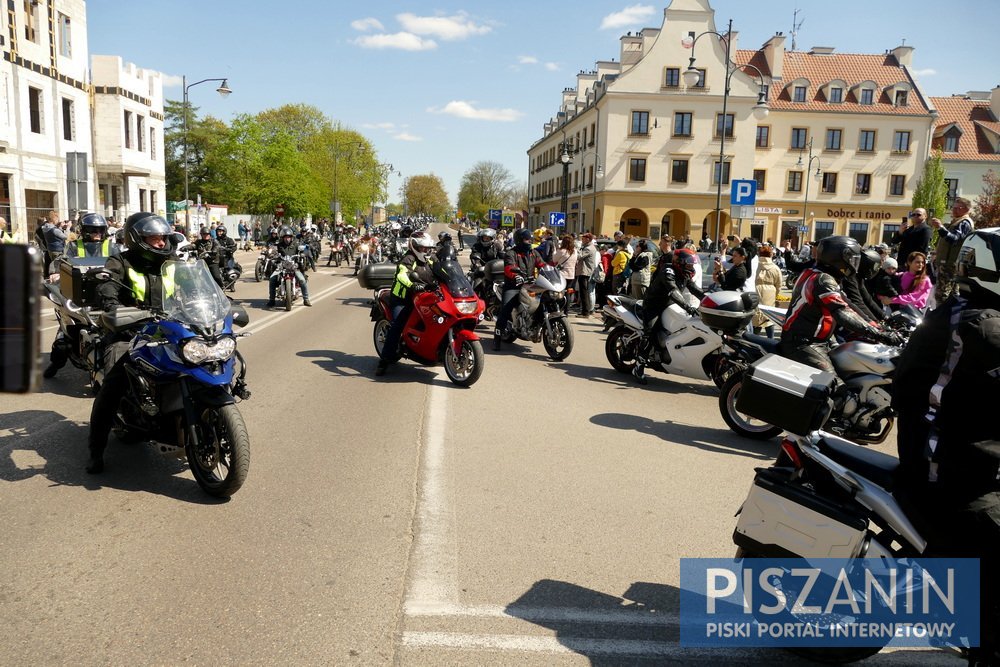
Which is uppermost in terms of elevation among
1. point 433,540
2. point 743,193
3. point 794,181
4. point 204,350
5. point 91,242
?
point 794,181

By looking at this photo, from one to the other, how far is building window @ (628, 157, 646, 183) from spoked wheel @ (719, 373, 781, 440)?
46.0 meters

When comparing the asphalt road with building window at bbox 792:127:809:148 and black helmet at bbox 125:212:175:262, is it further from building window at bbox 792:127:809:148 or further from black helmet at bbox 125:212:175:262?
building window at bbox 792:127:809:148

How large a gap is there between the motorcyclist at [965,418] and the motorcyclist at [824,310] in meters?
3.32

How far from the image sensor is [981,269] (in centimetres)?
267

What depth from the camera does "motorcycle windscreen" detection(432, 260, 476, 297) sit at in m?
8.26

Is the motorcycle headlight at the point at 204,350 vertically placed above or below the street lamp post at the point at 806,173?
below

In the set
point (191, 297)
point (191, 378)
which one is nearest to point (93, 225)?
point (191, 297)

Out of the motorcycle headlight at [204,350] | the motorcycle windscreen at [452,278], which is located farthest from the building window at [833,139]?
the motorcycle headlight at [204,350]

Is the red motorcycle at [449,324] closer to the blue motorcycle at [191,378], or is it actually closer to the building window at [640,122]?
the blue motorcycle at [191,378]

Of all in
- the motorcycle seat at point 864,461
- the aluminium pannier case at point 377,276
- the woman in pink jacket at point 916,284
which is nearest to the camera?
the motorcycle seat at point 864,461

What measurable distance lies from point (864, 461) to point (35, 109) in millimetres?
35045

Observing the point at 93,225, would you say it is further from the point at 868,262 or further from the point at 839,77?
the point at 839,77

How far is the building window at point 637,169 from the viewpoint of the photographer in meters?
50.8

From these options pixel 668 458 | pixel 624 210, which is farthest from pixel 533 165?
pixel 668 458
